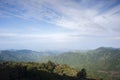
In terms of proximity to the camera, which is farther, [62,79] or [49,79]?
[62,79]

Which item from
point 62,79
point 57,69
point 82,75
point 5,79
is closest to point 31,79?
point 5,79

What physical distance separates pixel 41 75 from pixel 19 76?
11.1 m

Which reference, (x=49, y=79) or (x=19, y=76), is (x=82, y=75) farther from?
(x=19, y=76)

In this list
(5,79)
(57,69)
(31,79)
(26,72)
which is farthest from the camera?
(57,69)

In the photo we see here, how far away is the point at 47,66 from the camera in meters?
129

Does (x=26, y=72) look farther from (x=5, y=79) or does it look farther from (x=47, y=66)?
(x=47, y=66)

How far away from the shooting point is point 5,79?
2271 inches

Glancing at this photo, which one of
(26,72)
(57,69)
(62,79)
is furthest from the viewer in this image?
(57,69)

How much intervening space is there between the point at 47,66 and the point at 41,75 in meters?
57.2

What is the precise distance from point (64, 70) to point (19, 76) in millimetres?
65032

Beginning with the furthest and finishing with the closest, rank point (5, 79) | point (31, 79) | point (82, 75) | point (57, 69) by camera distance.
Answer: point (57, 69) < point (82, 75) < point (31, 79) < point (5, 79)

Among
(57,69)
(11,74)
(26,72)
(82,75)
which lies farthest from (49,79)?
(57,69)

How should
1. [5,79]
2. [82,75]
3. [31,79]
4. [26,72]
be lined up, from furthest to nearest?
[82,75] → [26,72] → [31,79] → [5,79]

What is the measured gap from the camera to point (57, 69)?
124 m
